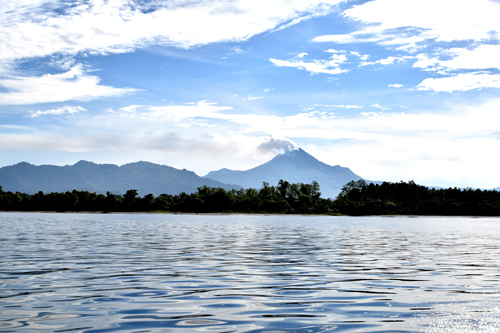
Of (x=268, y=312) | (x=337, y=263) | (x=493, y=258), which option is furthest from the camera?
(x=493, y=258)

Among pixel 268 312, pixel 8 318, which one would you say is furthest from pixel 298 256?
pixel 8 318

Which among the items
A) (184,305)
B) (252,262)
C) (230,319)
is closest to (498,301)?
(230,319)

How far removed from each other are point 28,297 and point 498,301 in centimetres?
1722

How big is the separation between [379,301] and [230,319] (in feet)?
19.9

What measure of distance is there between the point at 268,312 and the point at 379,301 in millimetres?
4604

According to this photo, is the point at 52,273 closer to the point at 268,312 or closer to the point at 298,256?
the point at 268,312

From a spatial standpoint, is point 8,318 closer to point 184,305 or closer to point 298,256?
point 184,305

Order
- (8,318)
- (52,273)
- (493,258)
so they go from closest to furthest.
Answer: (8,318), (52,273), (493,258)

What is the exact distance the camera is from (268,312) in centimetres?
1385

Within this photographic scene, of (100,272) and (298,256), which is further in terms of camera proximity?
(298,256)

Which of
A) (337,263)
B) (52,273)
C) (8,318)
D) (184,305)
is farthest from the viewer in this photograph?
(337,263)

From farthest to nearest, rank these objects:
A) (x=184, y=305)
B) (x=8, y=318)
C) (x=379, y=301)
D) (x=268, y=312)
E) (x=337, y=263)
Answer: (x=337, y=263) < (x=379, y=301) < (x=184, y=305) < (x=268, y=312) < (x=8, y=318)

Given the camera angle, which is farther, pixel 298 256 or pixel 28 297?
pixel 298 256

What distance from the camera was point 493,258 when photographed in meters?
31.9
